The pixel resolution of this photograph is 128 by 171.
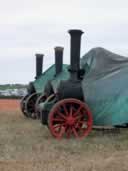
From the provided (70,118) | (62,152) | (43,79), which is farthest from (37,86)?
(62,152)

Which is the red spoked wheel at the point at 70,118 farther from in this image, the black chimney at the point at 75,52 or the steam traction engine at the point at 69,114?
the black chimney at the point at 75,52

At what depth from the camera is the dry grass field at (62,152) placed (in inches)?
273

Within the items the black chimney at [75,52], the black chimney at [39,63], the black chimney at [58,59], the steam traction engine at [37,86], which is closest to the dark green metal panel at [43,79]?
the steam traction engine at [37,86]

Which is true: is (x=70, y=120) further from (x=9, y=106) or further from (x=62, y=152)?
(x=9, y=106)

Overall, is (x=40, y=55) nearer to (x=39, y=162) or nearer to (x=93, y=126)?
(x=93, y=126)

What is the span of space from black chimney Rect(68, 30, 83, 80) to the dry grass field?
1521 millimetres

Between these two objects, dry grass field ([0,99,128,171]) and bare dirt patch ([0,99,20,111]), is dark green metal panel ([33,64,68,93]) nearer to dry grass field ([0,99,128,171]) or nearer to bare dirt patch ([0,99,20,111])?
bare dirt patch ([0,99,20,111])

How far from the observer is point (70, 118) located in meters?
10.8

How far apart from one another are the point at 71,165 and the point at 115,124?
375 cm

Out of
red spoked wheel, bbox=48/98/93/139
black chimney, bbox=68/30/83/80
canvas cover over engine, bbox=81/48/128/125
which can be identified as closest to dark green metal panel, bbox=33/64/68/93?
canvas cover over engine, bbox=81/48/128/125

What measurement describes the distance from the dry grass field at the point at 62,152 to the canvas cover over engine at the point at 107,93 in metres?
0.47

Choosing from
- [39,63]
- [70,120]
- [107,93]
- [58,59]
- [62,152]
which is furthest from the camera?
[39,63]

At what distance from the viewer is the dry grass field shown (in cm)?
693

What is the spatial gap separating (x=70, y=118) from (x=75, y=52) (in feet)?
5.22
